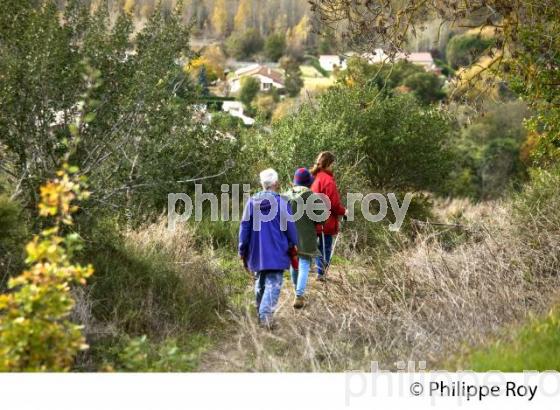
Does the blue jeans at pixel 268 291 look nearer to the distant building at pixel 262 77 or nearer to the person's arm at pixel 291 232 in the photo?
the person's arm at pixel 291 232

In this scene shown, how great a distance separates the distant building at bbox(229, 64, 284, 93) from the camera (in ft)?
191

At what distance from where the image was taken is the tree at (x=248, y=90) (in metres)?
54.6

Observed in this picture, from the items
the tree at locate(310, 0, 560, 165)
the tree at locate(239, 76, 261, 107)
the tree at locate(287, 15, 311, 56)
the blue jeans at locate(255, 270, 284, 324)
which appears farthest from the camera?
the tree at locate(287, 15, 311, 56)

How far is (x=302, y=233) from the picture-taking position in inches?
344

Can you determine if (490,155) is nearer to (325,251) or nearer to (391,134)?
(391,134)

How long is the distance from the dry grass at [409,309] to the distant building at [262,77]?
4926 centimetres

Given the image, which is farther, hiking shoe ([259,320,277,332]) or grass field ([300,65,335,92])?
grass field ([300,65,335,92])

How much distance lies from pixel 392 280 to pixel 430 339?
1.63 meters

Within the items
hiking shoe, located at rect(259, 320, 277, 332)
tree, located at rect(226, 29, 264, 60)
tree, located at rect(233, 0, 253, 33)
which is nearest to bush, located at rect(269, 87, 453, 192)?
hiking shoe, located at rect(259, 320, 277, 332)

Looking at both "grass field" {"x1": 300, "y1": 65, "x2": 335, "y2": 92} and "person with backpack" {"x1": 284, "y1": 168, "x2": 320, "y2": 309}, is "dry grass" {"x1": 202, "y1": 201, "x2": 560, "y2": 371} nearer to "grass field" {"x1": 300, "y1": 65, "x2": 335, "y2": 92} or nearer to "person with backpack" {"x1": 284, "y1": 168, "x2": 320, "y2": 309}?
"person with backpack" {"x1": 284, "y1": 168, "x2": 320, "y2": 309}

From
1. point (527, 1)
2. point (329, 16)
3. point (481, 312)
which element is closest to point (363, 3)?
point (329, 16)

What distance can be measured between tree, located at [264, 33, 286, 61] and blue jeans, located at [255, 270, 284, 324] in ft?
231
